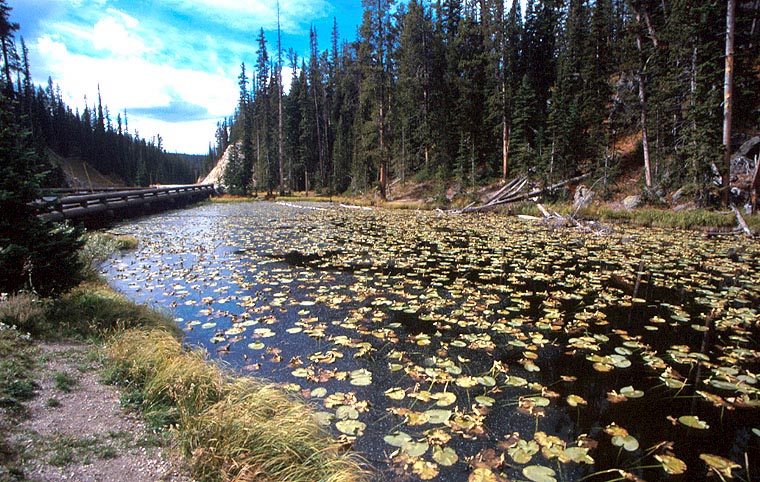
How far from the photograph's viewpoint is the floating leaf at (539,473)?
9.16ft

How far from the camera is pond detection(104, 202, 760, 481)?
10.4 ft

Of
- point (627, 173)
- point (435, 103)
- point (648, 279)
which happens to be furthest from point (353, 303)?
point (435, 103)

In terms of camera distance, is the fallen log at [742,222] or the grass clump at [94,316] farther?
the fallen log at [742,222]

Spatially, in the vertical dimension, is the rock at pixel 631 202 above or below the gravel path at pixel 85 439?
above

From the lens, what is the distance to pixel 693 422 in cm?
346

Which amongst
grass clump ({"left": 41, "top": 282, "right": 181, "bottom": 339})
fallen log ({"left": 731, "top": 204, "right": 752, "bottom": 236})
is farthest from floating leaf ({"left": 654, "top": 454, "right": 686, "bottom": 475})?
fallen log ({"left": 731, "top": 204, "right": 752, "bottom": 236})

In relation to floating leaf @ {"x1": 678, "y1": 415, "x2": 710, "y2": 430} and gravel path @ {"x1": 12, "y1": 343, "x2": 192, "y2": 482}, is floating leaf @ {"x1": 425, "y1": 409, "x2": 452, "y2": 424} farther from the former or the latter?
floating leaf @ {"x1": 678, "y1": 415, "x2": 710, "y2": 430}

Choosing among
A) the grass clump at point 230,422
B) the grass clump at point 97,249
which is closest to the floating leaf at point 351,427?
the grass clump at point 230,422

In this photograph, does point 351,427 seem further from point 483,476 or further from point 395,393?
point 483,476

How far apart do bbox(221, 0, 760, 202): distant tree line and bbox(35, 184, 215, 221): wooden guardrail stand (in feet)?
35.7

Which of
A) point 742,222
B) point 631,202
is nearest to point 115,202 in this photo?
point 631,202

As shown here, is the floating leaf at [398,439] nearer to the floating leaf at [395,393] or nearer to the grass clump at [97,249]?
the floating leaf at [395,393]

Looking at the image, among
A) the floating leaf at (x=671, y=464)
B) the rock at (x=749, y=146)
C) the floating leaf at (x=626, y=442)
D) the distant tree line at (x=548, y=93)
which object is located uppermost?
the distant tree line at (x=548, y=93)

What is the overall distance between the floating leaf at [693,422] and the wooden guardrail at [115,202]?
807 centimetres
